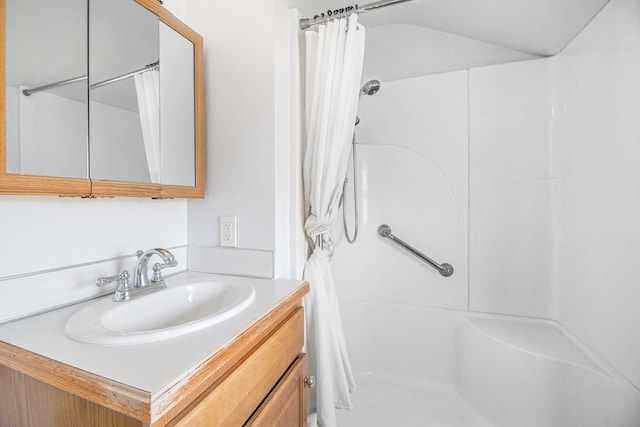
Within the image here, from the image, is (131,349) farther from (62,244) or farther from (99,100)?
(99,100)

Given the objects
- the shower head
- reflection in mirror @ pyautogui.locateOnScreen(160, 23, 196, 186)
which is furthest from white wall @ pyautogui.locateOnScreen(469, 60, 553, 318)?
reflection in mirror @ pyautogui.locateOnScreen(160, 23, 196, 186)

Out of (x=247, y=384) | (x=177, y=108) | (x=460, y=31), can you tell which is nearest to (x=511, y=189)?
(x=460, y=31)

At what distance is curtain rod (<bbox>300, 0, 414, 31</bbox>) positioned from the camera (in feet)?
3.46

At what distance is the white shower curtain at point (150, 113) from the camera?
0.87 meters

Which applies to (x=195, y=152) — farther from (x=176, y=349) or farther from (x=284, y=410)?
(x=284, y=410)

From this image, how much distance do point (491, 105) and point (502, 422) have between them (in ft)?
5.36

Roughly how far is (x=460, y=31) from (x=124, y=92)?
1.65 metres

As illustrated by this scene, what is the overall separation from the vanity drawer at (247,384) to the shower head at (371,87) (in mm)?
1389

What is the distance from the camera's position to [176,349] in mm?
501

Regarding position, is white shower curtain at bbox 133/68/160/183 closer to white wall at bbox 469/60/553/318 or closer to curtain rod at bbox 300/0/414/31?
curtain rod at bbox 300/0/414/31

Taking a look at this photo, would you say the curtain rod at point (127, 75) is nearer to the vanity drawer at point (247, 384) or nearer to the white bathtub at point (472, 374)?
the vanity drawer at point (247, 384)

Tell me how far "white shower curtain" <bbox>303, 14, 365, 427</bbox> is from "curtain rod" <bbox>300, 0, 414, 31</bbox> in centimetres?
3

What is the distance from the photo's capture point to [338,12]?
1086 mm

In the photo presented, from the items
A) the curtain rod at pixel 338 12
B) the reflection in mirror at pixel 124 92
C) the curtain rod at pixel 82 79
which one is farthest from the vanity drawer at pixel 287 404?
the curtain rod at pixel 338 12
